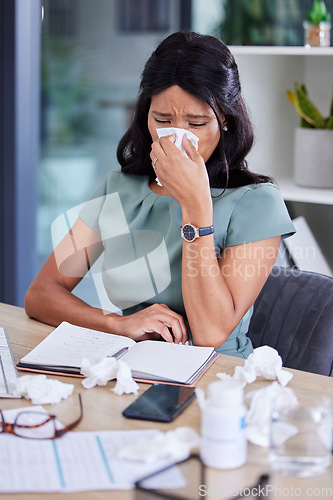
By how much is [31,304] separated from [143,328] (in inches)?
12.1

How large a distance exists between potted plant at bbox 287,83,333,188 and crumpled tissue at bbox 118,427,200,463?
1423mm

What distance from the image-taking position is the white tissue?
94 cm

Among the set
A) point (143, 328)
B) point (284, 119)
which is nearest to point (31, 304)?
point (143, 328)

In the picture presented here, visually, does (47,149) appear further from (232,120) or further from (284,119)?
(232,120)

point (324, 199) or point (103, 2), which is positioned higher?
point (103, 2)

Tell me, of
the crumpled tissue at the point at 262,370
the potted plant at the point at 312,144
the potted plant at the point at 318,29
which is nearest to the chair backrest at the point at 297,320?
the crumpled tissue at the point at 262,370

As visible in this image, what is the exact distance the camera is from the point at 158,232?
5.23 ft

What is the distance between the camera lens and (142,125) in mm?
1691

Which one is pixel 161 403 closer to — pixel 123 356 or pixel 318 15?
pixel 123 356

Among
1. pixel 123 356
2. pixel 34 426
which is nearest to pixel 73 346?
pixel 123 356

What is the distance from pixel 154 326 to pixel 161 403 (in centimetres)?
31

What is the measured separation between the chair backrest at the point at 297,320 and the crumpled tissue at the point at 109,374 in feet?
1.83

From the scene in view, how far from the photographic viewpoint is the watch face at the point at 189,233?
4.66 feet

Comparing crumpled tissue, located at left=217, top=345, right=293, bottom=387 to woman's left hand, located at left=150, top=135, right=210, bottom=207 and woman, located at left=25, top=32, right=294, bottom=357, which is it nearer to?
woman, located at left=25, top=32, right=294, bottom=357
